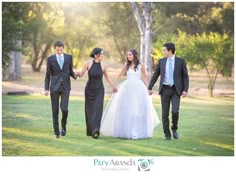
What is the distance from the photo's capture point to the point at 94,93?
32.5 feet

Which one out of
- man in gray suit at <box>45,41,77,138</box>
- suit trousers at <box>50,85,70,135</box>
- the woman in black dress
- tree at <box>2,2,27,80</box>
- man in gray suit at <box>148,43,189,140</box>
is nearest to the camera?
man in gray suit at <box>148,43,189,140</box>

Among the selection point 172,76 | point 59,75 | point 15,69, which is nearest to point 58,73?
point 59,75

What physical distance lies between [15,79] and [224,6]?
35.9 feet

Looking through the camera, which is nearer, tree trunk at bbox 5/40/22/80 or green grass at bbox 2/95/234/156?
green grass at bbox 2/95/234/156

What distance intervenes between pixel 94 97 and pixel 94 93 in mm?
74

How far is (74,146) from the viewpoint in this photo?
912cm

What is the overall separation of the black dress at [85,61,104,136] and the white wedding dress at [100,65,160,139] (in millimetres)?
268
